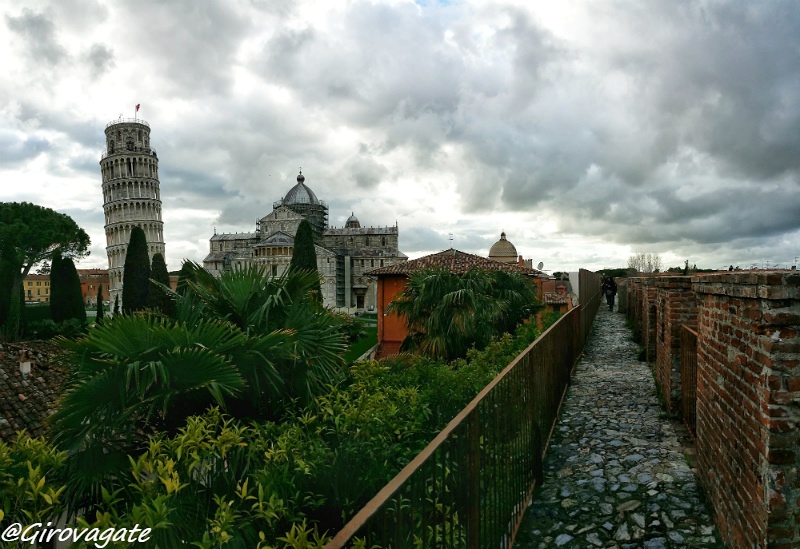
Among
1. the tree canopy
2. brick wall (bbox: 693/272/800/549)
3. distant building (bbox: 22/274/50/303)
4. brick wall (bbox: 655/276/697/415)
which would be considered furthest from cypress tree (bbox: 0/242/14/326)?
distant building (bbox: 22/274/50/303)

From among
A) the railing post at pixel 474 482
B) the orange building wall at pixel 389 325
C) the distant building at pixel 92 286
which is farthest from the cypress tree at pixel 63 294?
the distant building at pixel 92 286

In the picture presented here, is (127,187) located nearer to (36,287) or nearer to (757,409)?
(36,287)

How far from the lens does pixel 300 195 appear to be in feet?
241

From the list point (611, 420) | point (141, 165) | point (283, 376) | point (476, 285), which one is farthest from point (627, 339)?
point (141, 165)

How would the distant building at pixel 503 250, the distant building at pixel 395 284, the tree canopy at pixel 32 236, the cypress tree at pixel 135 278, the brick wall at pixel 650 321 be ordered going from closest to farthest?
the brick wall at pixel 650 321 < the distant building at pixel 395 284 < the cypress tree at pixel 135 278 < the tree canopy at pixel 32 236 < the distant building at pixel 503 250

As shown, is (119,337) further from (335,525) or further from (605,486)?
(605,486)

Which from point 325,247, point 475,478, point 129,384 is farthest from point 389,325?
point 325,247

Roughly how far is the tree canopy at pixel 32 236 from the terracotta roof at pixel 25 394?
89.8 feet

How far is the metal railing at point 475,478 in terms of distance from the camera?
1835mm

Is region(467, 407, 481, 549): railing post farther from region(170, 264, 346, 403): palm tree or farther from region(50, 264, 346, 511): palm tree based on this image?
region(170, 264, 346, 403): palm tree

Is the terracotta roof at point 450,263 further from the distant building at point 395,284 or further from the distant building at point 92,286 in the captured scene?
the distant building at point 92,286

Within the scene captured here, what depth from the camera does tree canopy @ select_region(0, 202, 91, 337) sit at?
Result: 125ft

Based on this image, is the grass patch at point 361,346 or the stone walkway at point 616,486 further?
the grass patch at point 361,346

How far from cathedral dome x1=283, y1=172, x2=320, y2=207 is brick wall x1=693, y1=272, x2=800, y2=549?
71664 mm
